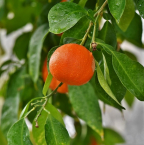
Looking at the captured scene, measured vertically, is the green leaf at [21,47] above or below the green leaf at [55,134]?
below

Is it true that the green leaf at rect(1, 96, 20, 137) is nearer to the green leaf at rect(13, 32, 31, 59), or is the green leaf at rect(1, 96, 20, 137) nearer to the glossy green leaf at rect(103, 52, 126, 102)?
the green leaf at rect(13, 32, 31, 59)

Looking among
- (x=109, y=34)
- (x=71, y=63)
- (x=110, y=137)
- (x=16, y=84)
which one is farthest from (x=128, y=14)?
(x=110, y=137)

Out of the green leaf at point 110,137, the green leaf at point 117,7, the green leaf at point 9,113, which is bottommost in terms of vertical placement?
the green leaf at point 110,137

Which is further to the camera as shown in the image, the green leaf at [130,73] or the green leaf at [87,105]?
the green leaf at [87,105]

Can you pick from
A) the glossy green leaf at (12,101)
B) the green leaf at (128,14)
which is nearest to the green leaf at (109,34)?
the green leaf at (128,14)

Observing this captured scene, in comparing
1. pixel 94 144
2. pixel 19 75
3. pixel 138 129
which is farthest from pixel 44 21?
pixel 138 129

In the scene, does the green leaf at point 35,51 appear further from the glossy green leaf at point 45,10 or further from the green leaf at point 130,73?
the green leaf at point 130,73
